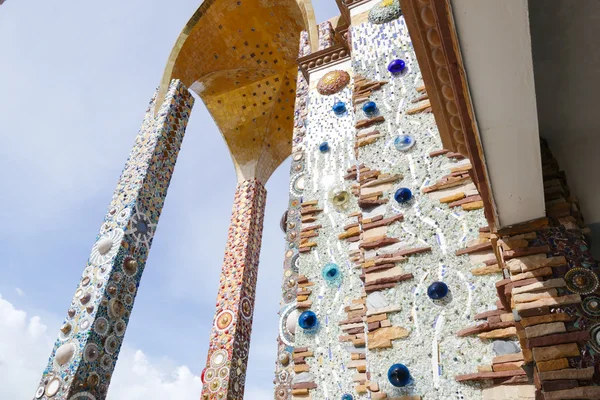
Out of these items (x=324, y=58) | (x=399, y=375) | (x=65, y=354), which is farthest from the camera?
(x=324, y=58)

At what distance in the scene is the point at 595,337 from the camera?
1.20 metres

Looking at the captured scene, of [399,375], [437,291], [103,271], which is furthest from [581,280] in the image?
[103,271]

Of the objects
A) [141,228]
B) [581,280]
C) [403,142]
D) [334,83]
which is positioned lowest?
[581,280]

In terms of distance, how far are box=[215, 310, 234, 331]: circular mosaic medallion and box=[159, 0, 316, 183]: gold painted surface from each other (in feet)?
7.74

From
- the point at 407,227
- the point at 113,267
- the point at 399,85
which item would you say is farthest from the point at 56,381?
the point at 399,85

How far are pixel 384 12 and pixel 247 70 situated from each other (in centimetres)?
463

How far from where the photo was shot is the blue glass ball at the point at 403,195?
1969mm

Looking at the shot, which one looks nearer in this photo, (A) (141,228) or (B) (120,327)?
(B) (120,327)

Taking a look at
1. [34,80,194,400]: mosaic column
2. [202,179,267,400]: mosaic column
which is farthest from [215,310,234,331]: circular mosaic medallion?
[34,80,194,400]: mosaic column

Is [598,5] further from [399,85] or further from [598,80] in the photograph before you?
[399,85]

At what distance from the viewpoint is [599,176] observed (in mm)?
1667

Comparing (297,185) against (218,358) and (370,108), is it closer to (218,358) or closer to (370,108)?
(370,108)

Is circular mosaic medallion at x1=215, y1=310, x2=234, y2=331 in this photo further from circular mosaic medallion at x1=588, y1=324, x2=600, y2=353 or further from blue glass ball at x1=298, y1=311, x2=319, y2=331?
circular mosaic medallion at x1=588, y1=324, x2=600, y2=353

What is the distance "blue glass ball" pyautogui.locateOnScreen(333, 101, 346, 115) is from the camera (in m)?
3.58
